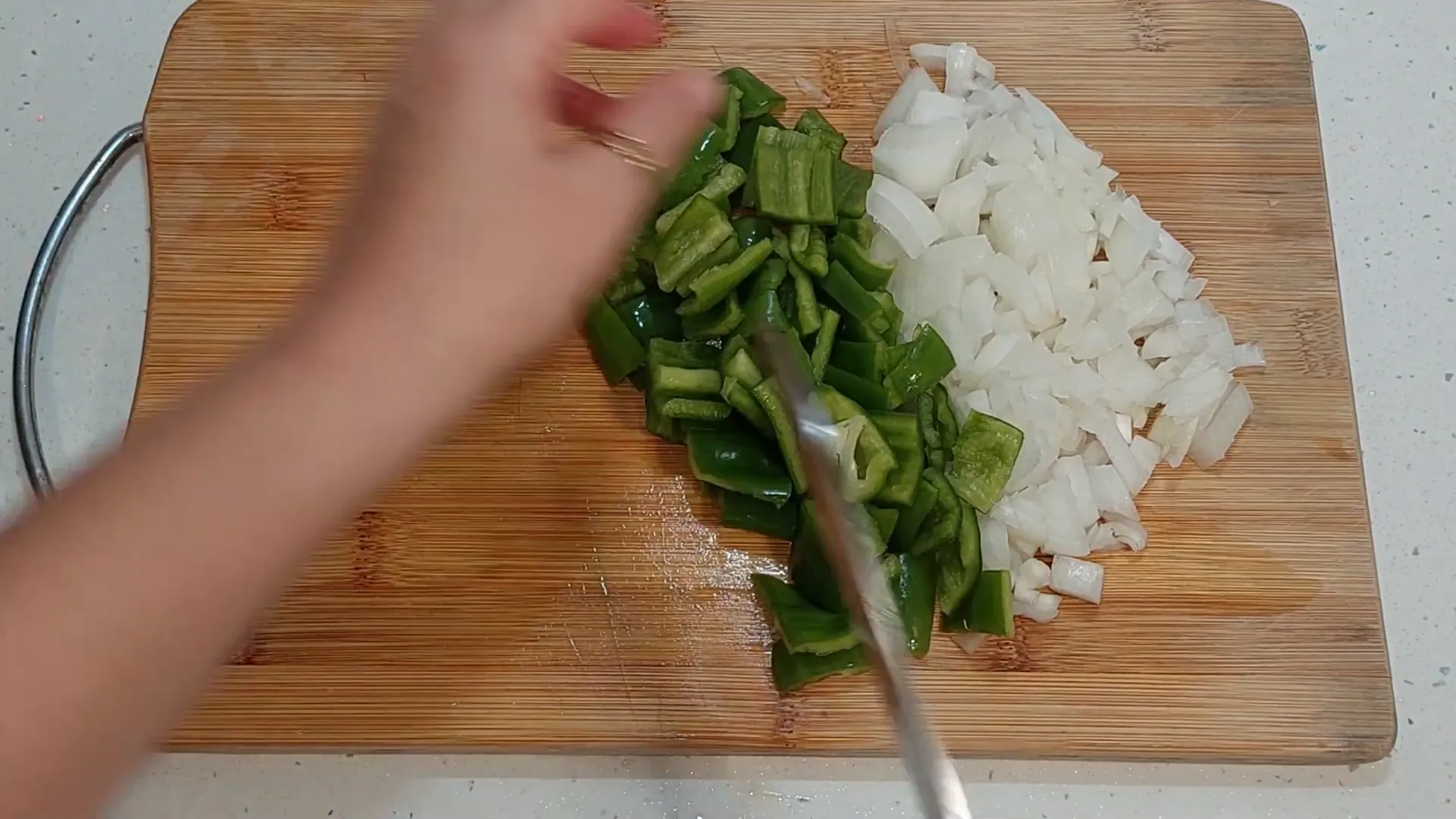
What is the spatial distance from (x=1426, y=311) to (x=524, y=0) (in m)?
1.49

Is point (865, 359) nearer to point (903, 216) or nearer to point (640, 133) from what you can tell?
point (903, 216)

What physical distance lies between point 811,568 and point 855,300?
1.18 ft

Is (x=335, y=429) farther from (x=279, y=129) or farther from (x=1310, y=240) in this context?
(x=1310, y=240)

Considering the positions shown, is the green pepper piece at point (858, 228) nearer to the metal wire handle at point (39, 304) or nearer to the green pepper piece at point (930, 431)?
the green pepper piece at point (930, 431)

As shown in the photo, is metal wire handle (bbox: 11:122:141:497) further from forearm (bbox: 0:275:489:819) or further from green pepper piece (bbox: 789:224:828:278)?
green pepper piece (bbox: 789:224:828:278)

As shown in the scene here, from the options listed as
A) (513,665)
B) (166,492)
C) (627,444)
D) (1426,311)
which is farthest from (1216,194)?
(166,492)

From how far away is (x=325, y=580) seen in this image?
1415 millimetres

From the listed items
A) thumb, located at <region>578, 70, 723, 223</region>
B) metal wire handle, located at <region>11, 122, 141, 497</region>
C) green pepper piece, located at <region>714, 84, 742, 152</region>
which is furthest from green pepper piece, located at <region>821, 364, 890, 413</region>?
metal wire handle, located at <region>11, 122, 141, 497</region>

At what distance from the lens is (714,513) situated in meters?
1.46

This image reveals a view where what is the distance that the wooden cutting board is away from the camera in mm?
1367

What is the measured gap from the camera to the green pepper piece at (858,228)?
1520 mm

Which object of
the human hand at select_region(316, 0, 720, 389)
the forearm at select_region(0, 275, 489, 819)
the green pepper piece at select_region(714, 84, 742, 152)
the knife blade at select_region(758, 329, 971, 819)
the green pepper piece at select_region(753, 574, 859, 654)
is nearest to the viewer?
the forearm at select_region(0, 275, 489, 819)

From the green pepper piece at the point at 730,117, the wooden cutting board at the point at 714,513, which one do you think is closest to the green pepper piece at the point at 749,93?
the green pepper piece at the point at 730,117

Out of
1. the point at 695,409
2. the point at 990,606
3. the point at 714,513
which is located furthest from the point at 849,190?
the point at 990,606
